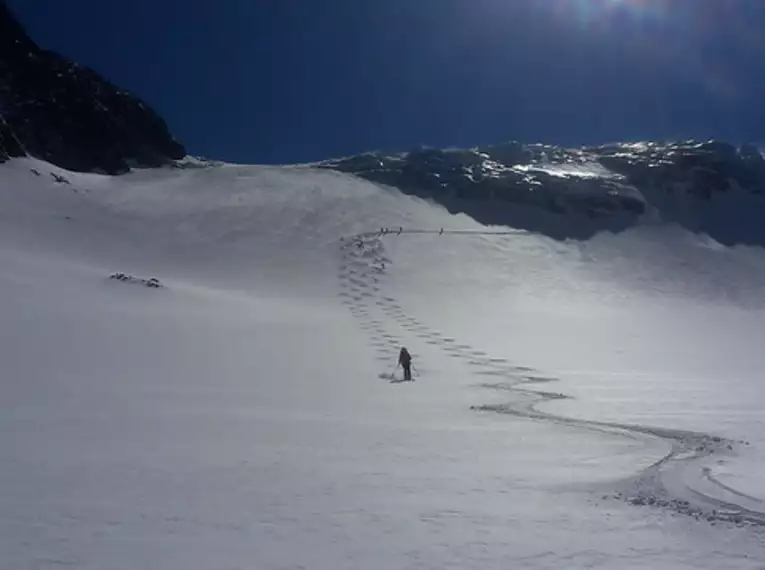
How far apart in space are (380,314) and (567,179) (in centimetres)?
5037

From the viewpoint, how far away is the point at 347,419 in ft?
49.1

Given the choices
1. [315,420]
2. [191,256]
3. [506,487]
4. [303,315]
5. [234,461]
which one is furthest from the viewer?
[191,256]

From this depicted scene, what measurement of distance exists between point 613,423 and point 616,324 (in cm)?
2833

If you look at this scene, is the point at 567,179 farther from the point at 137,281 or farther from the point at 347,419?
the point at 347,419

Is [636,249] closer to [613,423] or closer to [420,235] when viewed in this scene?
[420,235]

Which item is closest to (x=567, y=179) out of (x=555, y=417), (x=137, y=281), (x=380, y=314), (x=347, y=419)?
(x=380, y=314)

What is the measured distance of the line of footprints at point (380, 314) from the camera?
86.1 ft

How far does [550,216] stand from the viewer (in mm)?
75500

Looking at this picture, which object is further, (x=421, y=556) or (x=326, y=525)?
(x=326, y=525)

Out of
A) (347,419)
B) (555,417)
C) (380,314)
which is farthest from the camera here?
(380,314)

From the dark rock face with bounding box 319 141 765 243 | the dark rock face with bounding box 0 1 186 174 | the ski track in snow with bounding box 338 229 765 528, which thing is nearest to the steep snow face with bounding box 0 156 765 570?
the ski track in snow with bounding box 338 229 765 528

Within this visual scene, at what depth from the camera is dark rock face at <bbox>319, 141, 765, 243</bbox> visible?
76.1 meters

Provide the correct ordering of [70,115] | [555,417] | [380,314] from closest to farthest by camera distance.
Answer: [555,417] → [380,314] → [70,115]

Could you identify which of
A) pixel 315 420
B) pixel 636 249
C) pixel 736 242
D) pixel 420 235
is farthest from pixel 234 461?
pixel 736 242
